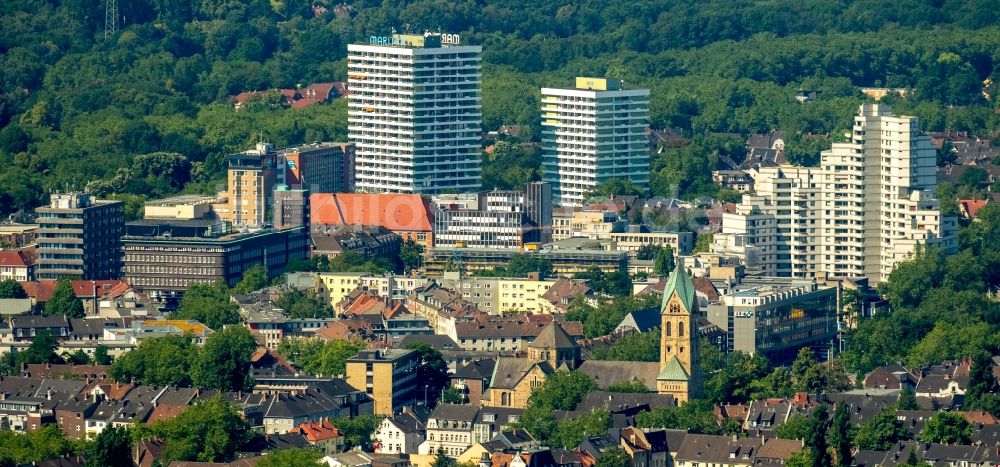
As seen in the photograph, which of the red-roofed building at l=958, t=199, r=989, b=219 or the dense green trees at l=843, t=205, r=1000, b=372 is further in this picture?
the red-roofed building at l=958, t=199, r=989, b=219

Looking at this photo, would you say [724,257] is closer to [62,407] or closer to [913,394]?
[913,394]

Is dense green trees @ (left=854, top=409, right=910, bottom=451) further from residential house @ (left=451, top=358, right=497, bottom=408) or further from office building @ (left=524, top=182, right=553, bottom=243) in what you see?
office building @ (left=524, top=182, right=553, bottom=243)

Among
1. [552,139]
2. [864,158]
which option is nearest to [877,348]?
[864,158]

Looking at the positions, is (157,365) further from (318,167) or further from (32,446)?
(318,167)

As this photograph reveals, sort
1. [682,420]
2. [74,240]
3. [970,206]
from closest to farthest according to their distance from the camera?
[682,420] < [74,240] < [970,206]

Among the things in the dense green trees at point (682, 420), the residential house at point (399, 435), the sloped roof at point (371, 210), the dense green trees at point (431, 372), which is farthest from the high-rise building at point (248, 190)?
the dense green trees at point (682, 420)

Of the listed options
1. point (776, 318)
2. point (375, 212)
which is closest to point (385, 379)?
point (776, 318)

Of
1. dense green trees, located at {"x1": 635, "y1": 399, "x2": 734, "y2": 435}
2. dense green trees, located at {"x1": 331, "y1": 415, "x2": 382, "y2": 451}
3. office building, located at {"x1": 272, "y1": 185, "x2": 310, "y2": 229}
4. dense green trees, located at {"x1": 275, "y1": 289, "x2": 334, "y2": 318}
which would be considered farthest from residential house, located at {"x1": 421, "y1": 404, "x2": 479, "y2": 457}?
office building, located at {"x1": 272, "y1": 185, "x2": 310, "y2": 229}
